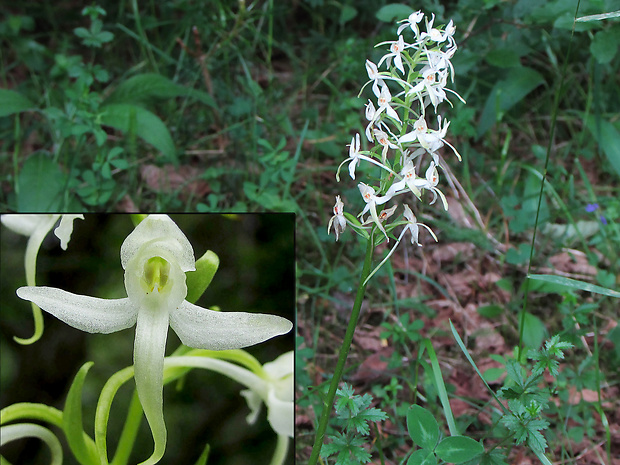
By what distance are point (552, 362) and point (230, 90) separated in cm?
162

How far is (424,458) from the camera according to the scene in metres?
1.06

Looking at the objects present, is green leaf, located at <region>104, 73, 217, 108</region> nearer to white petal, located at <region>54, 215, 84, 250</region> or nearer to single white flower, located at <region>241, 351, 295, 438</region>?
white petal, located at <region>54, 215, 84, 250</region>

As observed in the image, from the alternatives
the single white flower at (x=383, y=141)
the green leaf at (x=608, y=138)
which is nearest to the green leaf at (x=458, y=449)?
the single white flower at (x=383, y=141)

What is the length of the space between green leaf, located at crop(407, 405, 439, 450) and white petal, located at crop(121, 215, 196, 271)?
45 cm

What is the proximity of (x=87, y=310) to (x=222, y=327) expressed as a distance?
222mm

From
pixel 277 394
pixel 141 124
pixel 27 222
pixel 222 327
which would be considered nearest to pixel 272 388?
pixel 277 394

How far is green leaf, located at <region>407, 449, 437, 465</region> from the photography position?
1.05 meters

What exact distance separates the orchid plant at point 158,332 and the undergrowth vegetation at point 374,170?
34cm

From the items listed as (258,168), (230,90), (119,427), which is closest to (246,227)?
(119,427)

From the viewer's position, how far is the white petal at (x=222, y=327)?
105 cm

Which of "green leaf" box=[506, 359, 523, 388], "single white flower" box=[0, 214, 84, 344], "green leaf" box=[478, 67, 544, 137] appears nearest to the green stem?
"green leaf" box=[506, 359, 523, 388]

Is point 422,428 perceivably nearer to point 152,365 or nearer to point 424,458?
point 424,458

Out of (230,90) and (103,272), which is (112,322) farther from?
(230,90)

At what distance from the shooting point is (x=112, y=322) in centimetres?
104
